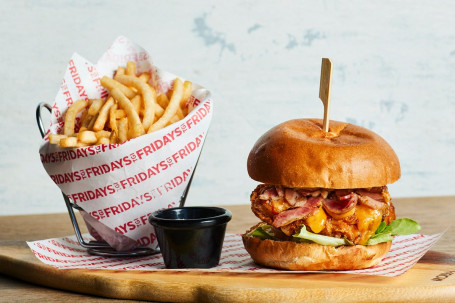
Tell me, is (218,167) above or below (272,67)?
below

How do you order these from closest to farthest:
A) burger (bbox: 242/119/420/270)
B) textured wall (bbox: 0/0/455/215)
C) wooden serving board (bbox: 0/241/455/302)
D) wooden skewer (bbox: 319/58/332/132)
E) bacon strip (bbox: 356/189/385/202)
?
1. wooden serving board (bbox: 0/241/455/302)
2. burger (bbox: 242/119/420/270)
3. bacon strip (bbox: 356/189/385/202)
4. wooden skewer (bbox: 319/58/332/132)
5. textured wall (bbox: 0/0/455/215)

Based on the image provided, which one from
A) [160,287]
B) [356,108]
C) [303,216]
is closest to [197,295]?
[160,287]

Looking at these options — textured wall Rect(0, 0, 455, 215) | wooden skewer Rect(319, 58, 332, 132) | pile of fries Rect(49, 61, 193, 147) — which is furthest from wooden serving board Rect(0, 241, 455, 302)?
textured wall Rect(0, 0, 455, 215)

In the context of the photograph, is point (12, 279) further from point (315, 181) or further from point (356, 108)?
point (356, 108)

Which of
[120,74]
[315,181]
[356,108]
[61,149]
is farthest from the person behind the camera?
[356,108]

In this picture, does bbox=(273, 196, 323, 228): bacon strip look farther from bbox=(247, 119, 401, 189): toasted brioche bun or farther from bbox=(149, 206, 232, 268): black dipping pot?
bbox=(149, 206, 232, 268): black dipping pot

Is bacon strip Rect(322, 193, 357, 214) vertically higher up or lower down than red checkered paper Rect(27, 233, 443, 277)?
higher up
